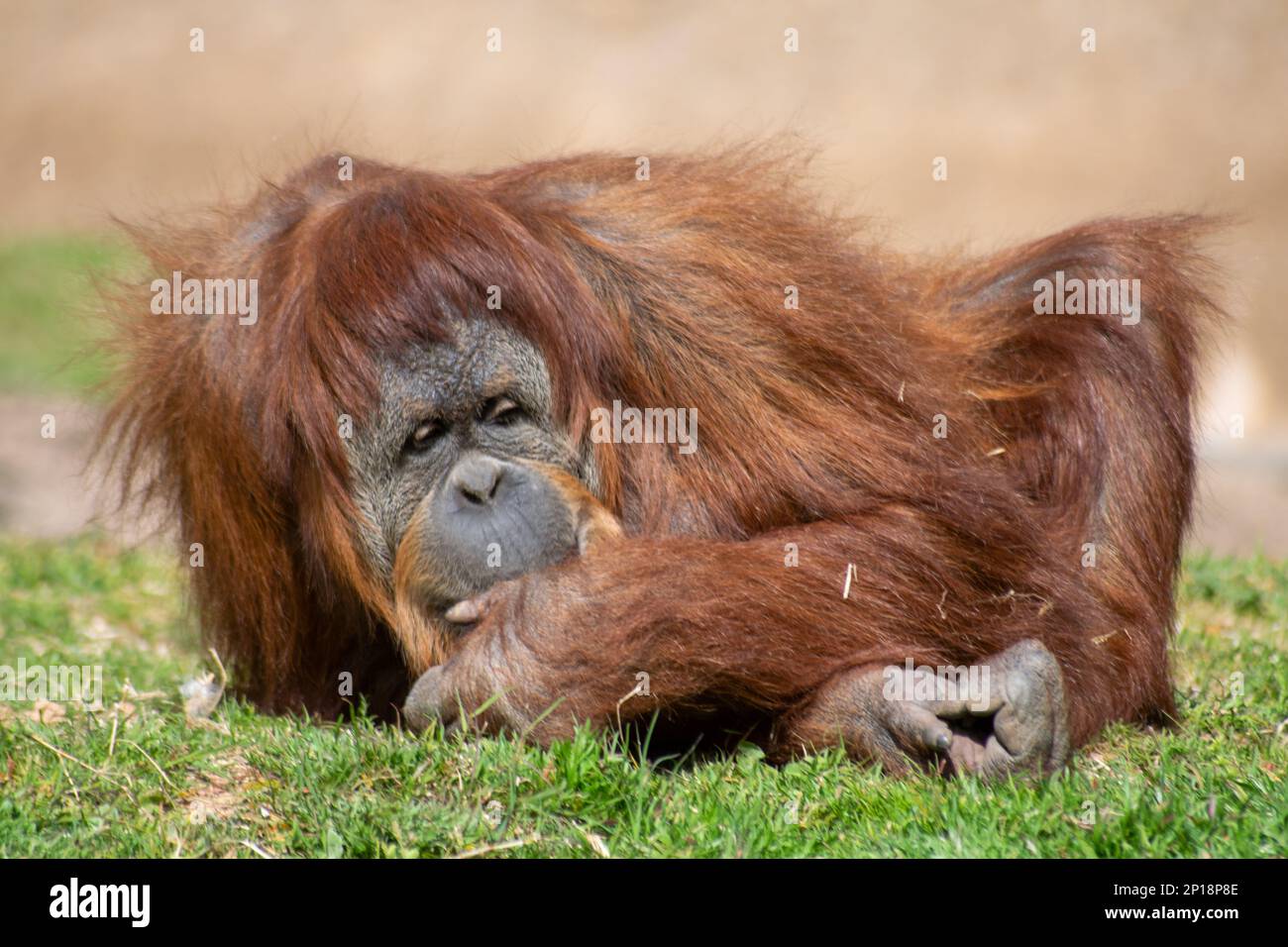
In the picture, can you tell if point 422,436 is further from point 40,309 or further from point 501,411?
point 40,309

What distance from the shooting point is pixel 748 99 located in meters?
17.5

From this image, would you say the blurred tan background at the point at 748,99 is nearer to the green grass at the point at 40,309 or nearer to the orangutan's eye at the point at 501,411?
the green grass at the point at 40,309

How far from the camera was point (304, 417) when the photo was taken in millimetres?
3791

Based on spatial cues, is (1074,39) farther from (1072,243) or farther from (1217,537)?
(1072,243)

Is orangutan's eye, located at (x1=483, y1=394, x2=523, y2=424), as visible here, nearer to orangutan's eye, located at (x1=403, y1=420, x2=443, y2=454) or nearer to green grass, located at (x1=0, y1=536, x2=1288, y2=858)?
orangutan's eye, located at (x1=403, y1=420, x2=443, y2=454)

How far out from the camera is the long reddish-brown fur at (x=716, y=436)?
3.60 meters

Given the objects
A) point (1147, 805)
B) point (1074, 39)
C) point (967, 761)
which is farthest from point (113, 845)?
point (1074, 39)

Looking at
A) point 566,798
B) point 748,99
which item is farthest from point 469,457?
point 748,99

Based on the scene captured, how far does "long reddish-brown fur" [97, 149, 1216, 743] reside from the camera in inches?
142

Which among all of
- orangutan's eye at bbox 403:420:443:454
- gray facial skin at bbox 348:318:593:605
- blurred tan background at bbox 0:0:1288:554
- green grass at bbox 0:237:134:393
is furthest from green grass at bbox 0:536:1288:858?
blurred tan background at bbox 0:0:1288:554

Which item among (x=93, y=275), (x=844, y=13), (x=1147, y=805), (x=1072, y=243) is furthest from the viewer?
(x=844, y=13)

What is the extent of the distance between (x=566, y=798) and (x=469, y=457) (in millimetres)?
982

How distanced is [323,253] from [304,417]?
431mm

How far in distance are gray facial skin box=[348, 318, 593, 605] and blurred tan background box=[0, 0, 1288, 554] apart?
9008 millimetres
